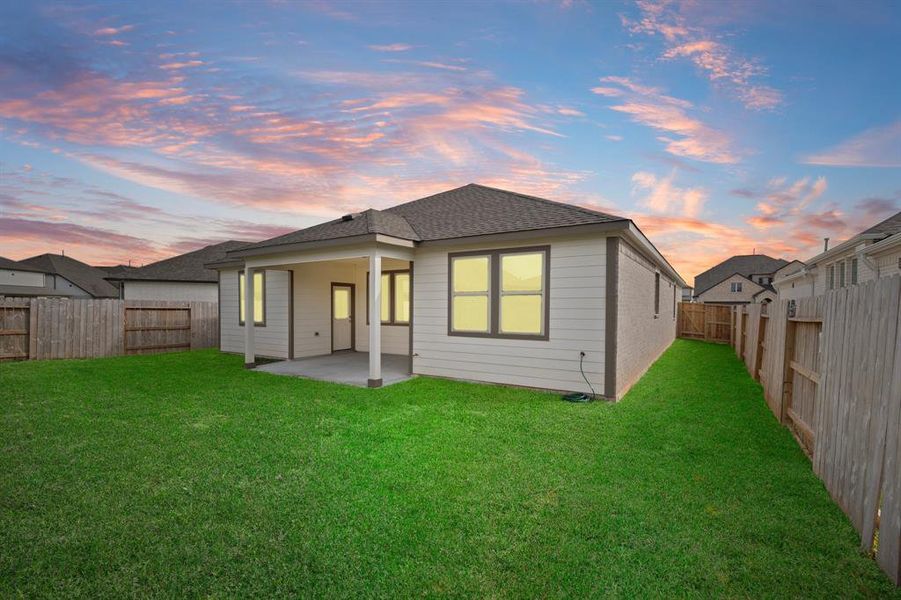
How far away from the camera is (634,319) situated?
834 cm

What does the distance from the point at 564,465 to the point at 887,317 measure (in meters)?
2.74

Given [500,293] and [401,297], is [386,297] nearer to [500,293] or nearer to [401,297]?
[401,297]

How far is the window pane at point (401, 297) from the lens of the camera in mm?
10969

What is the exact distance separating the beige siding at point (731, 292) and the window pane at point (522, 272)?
152 ft

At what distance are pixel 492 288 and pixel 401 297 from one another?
4068mm

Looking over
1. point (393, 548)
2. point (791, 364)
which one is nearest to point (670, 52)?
point (791, 364)

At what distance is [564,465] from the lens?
3.94 m

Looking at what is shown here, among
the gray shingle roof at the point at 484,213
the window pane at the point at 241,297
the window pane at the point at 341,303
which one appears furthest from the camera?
the window pane at the point at 241,297

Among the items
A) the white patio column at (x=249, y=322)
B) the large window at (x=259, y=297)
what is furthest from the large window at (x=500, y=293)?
the large window at (x=259, y=297)

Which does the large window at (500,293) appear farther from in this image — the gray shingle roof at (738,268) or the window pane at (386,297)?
the gray shingle roof at (738,268)

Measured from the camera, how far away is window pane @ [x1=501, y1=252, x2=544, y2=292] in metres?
7.29

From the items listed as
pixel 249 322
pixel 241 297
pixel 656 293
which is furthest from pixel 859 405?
pixel 241 297

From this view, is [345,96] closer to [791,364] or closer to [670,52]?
[670,52]

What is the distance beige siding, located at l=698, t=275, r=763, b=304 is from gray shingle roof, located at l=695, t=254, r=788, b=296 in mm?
867
